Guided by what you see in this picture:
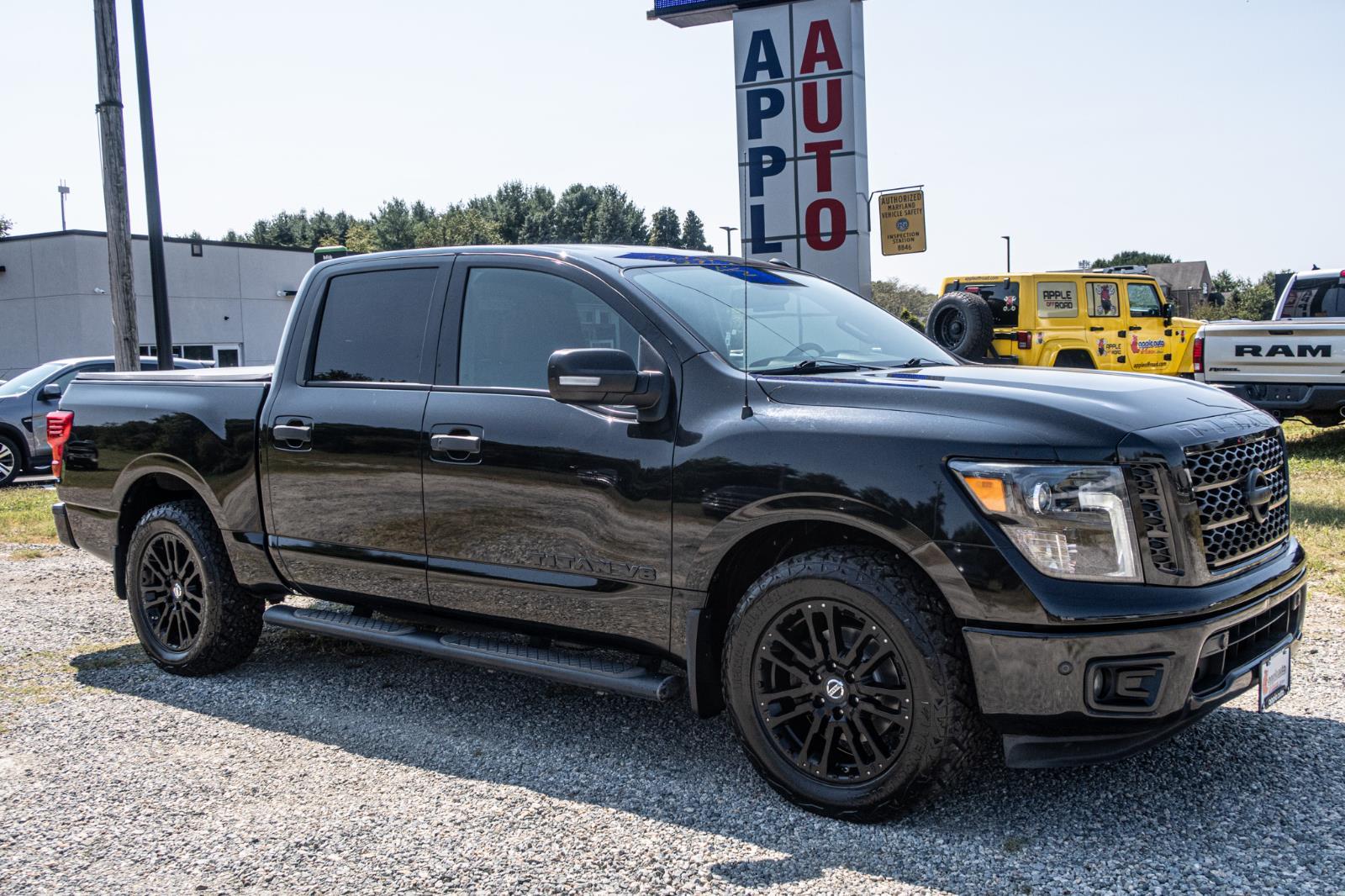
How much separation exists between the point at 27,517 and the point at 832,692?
10.3 meters

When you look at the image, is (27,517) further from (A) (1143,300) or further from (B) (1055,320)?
(A) (1143,300)

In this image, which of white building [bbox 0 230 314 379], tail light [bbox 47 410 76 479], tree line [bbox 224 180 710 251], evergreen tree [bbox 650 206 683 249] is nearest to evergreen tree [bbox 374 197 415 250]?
tree line [bbox 224 180 710 251]

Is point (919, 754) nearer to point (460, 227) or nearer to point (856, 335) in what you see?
point (856, 335)

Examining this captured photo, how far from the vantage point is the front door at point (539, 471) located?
158 inches

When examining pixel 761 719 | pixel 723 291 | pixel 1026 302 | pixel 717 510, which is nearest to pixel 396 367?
pixel 723 291

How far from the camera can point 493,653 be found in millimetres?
4391

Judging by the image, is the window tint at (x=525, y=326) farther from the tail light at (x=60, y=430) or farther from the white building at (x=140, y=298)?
the white building at (x=140, y=298)

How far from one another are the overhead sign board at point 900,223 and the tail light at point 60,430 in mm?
9201

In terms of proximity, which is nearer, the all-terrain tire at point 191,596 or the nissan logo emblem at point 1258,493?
the nissan logo emblem at point 1258,493

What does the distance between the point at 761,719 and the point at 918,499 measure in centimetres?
91

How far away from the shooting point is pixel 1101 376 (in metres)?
4.09

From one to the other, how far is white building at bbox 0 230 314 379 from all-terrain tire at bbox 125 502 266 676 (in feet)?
96.8

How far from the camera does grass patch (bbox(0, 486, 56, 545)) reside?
10266 millimetres

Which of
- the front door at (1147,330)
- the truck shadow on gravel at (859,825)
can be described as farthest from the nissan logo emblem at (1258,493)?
the front door at (1147,330)
